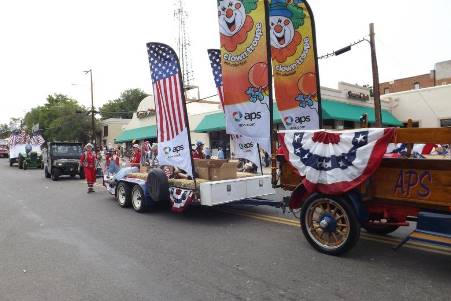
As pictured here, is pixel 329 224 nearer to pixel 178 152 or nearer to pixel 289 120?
pixel 178 152

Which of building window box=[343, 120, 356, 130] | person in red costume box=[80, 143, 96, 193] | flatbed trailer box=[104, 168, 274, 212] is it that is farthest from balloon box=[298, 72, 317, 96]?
building window box=[343, 120, 356, 130]

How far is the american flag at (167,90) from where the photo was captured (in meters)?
8.27

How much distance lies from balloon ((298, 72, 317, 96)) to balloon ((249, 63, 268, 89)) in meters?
0.92

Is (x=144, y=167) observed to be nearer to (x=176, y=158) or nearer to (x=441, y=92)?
(x=176, y=158)

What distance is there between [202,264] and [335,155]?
2.33 meters

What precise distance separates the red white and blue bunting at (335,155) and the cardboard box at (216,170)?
2.51 metres

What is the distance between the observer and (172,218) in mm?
8594

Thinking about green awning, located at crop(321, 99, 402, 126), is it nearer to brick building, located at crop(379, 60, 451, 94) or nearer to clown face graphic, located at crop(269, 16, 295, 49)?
clown face graphic, located at crop(269, 16, 295, 49)

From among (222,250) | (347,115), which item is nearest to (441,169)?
(222,250)

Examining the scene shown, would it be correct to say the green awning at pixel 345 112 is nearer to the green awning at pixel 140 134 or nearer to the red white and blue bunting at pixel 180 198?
the red white and blue bunting at pixel 180 198

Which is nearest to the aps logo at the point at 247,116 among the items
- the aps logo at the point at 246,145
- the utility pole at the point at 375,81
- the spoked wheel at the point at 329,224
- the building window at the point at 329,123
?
the aps logo at the point at 246,145

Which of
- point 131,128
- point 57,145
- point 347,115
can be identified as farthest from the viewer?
point 131,128

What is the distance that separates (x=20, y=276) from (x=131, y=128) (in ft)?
131

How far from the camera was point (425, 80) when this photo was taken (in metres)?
54.9
